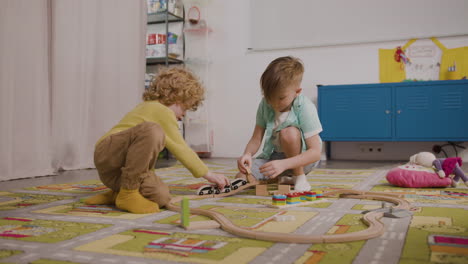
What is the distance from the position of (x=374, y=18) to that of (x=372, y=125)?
98cm

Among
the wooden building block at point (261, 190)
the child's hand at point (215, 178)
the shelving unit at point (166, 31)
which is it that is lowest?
the wooden building block at point (261, 190)

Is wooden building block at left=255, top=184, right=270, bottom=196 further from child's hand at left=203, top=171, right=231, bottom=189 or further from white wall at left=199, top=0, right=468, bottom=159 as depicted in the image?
white wall at left=199, top=0, right=468, bottom=159

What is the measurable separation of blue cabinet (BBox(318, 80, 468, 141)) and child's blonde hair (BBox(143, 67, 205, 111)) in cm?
225

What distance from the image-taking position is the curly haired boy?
4.24 ft

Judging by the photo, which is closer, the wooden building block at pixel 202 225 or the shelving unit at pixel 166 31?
the wooden building block at pixel 202 225

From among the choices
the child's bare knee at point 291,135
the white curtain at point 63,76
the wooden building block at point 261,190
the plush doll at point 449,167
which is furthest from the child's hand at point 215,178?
the white curtain at point 63,76

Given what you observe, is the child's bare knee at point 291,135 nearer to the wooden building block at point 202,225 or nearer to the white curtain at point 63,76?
the wooden building block at point 202,225

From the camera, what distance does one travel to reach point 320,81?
3.90m

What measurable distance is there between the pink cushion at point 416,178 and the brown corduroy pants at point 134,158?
1.04 metres

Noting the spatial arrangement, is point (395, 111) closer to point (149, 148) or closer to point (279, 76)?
point (279, 76)

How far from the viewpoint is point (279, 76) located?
5.02ft

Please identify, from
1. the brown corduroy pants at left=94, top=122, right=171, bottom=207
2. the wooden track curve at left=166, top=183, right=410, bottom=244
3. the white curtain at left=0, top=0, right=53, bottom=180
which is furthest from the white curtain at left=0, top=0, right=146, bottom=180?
the wooden track curve at left=166, top=183, right=410, bottom=244

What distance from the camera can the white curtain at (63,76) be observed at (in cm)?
239

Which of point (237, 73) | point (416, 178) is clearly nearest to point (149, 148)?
point (416, 178)
